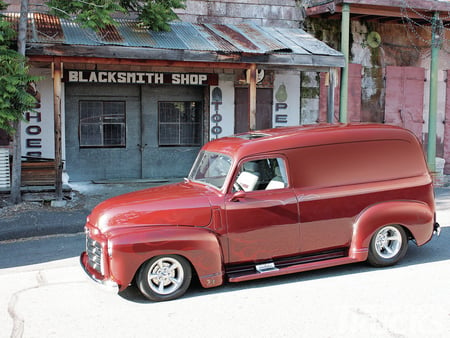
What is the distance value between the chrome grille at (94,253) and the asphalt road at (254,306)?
1.17ft

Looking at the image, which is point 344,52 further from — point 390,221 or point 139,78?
point 390,221

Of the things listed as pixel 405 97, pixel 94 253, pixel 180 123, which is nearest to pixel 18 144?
pixel 180 123

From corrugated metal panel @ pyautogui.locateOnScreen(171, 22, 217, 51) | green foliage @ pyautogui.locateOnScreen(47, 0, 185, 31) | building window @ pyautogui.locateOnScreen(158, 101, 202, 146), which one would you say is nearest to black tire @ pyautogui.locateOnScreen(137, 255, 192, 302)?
green foliage @ pyautogui.locateOnScreen(47, 0, 185, 31)

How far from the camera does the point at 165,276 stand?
17.6 ft

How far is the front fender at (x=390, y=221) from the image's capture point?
6.17m

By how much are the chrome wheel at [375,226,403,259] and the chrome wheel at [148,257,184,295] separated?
2525 millimetres

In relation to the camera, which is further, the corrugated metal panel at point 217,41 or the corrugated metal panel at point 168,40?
the corrugated metal panel at point 217,41

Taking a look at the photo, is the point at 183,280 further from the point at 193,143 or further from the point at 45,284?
the point at 193,143

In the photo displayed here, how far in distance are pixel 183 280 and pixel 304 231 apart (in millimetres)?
1493

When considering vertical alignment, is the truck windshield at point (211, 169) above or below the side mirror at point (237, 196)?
above

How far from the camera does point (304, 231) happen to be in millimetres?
5965

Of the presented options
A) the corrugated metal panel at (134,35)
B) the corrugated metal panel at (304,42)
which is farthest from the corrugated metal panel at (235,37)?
the corrugated metal panel at (134,35)

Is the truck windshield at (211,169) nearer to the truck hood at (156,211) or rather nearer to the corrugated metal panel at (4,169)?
the truck hood at (156,211)

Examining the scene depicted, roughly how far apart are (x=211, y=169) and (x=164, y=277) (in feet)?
5.02
